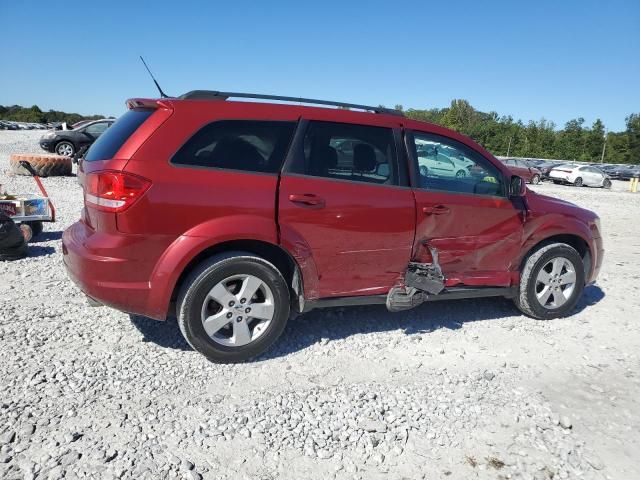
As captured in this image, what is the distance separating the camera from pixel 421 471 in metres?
2.62

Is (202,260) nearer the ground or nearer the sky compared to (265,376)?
nearer the sky

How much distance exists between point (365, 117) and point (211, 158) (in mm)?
1345

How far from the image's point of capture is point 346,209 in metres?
3.78

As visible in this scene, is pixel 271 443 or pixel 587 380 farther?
pixel 587 380

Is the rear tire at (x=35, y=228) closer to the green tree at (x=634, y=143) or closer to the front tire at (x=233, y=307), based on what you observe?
the front tire at (x=233, y=307)

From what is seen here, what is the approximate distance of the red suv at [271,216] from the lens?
336cm

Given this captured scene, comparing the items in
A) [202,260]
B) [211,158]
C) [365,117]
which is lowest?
[202,260]

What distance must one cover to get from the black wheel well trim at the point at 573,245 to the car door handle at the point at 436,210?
Answer: 113 cm

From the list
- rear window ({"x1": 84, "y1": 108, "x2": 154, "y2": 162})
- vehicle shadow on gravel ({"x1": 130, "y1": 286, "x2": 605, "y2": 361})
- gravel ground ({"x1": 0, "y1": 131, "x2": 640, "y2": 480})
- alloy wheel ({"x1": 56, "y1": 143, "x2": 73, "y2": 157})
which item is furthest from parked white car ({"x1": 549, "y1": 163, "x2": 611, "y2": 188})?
rear window ({"x1": 84, "y1": 108, "x2": 154, "y2": 162})

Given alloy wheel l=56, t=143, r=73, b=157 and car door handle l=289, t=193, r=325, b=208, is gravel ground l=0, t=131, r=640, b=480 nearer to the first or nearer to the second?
car door handle l=289, t=193, r=325, b=208

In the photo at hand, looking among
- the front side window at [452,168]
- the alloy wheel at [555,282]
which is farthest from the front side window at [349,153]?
the alloy wheel at [555,282]

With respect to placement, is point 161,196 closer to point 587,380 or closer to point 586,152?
point 587,380

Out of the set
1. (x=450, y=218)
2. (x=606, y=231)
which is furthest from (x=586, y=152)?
(x=450, y=218)

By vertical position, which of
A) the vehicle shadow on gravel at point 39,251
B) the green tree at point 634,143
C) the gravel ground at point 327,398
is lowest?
the gravel ground at point 327,398
